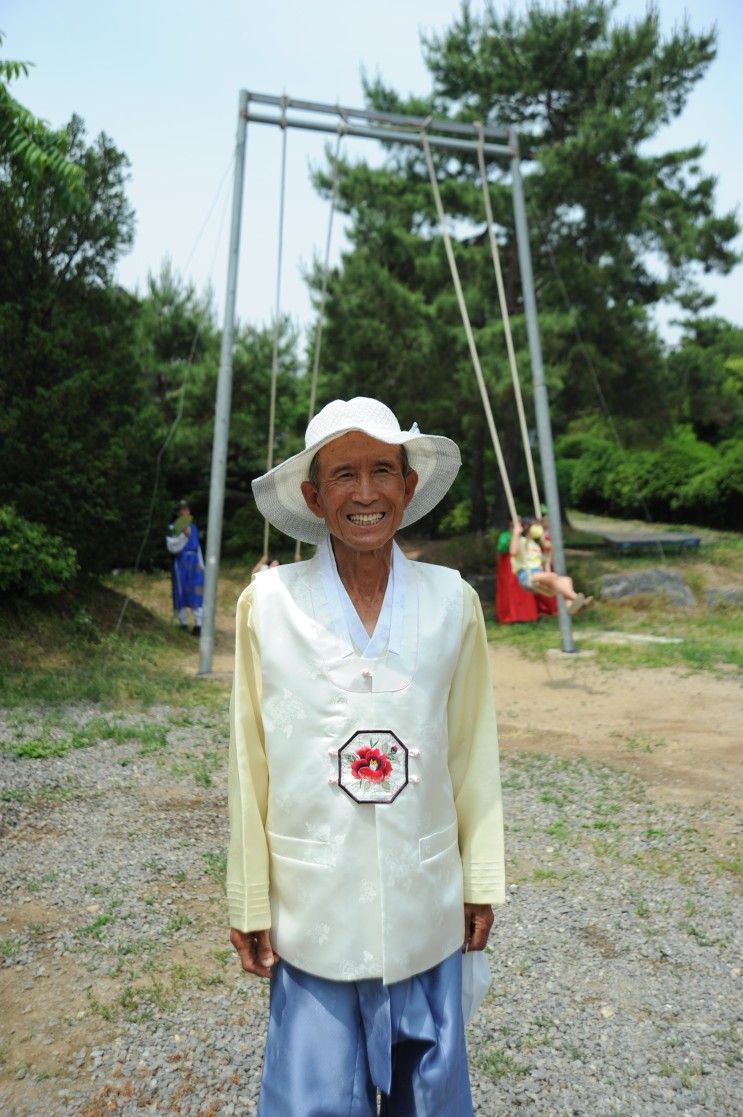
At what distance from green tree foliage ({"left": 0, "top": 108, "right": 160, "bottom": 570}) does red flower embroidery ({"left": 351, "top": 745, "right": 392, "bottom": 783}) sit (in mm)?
7967

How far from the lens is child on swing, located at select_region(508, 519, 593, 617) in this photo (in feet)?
26.8

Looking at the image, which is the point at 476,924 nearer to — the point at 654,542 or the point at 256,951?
the point at 256,951

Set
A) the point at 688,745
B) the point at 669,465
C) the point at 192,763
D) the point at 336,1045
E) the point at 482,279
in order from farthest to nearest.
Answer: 1. the point at 669,465
2. the point at 482,279
3. the point at 688,745
4. the point at 192,763
5. the point at 336,1045

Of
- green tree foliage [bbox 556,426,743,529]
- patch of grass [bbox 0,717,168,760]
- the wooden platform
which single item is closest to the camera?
patch of grass [bbox 0,717,168,760]

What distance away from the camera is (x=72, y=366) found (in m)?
9.22

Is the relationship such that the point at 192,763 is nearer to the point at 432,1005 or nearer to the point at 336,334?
the point at 432,1005

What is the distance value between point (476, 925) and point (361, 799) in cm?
38

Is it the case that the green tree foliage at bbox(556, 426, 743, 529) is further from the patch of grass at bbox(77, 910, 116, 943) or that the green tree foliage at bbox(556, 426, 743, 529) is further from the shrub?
the patch of grass at bbox(77, 910, 116, 943)

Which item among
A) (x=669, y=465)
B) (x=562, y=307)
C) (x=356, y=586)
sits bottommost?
(x=356, y=586)

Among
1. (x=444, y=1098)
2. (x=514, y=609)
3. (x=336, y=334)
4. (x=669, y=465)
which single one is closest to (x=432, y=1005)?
(x=444, y=1098)

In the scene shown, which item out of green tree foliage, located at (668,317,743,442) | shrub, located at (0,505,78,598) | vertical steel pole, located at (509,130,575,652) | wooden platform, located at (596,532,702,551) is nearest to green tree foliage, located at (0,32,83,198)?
shrub, located at (0,505,78,598)

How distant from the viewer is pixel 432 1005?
1.60m

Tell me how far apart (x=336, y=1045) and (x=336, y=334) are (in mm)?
11783

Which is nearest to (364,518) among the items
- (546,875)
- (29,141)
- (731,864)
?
(546,875)
